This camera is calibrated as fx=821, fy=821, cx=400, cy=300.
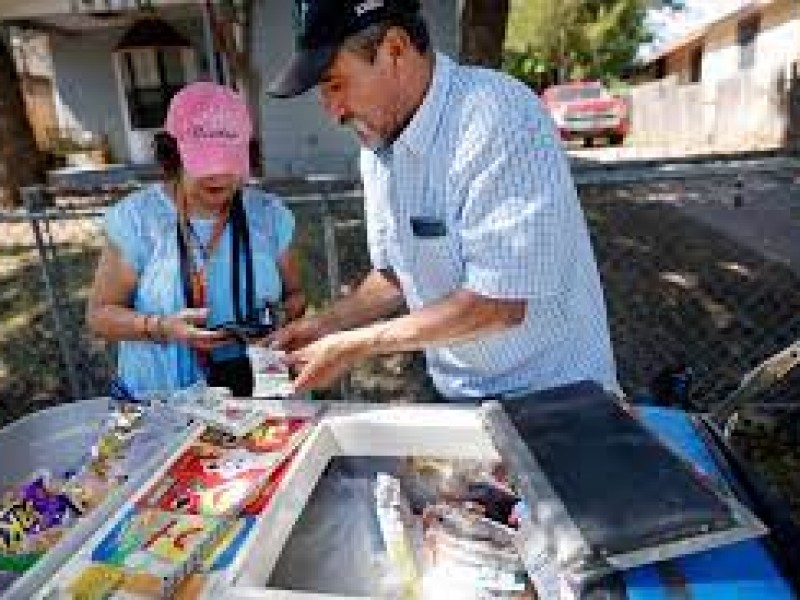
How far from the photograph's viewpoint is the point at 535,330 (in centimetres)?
191

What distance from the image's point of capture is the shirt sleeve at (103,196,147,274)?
243cm

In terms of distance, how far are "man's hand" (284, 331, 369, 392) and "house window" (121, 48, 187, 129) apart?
60.1 ft

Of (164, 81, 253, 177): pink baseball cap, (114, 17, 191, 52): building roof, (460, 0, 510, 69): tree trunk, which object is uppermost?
(114, 17, 191, 52): building roof

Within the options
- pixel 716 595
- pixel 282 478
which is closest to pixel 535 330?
pixel 282 478

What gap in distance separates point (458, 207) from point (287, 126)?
14.7 m

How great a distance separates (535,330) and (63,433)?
1.16 meters

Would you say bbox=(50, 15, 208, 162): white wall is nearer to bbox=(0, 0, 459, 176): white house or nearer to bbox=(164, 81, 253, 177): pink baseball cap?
bbox=(0, 0, 459, 176): white house

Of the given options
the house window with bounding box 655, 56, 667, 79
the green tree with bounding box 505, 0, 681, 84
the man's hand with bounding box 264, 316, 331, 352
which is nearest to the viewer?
the man's hand with bounding box 264, 316, 331, 352

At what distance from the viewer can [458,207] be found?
5.76ft

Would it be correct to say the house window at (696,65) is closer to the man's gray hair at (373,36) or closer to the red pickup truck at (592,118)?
the red pickup truck at (592,118)

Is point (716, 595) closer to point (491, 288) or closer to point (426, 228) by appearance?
point (491, 288)

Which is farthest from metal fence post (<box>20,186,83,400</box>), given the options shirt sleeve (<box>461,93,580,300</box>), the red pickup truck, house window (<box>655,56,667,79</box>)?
house window (<box>655,56,667,79</box>)

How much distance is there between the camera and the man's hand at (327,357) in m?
1.85

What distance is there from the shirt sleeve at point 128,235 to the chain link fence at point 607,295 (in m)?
1.31
